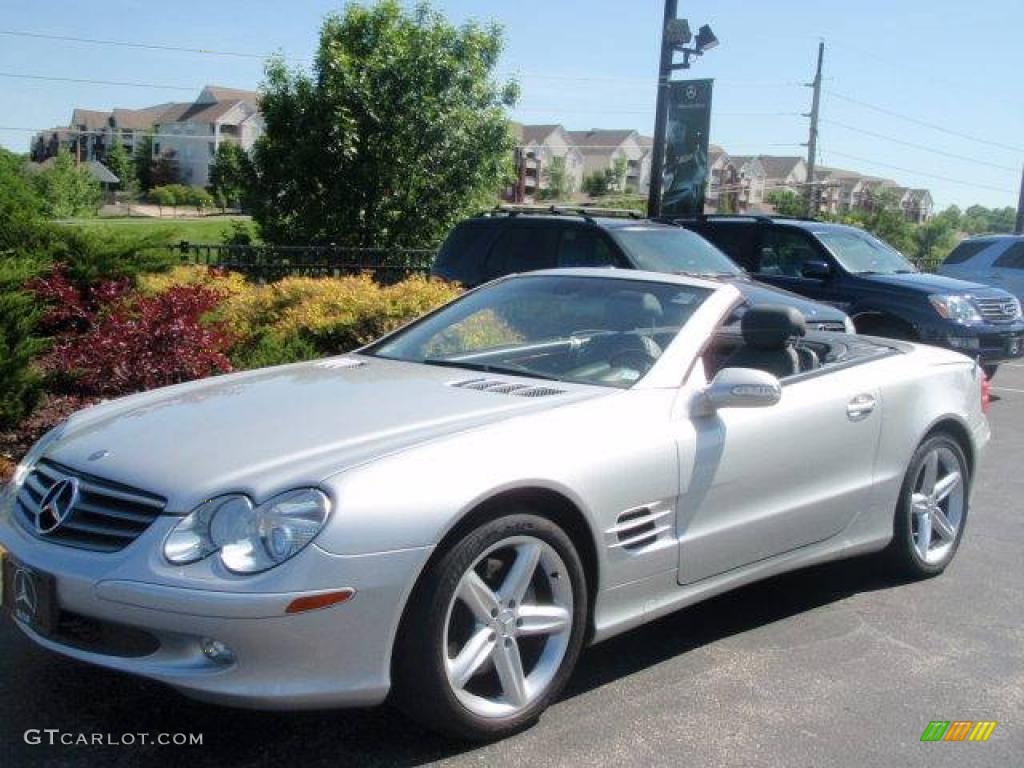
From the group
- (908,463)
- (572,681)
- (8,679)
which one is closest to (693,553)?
(572,681)

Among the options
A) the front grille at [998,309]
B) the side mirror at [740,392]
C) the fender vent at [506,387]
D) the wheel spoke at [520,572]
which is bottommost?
the wheel spoke at [520,572]

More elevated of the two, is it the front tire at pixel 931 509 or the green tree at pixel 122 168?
the green tree at pixel 122 168

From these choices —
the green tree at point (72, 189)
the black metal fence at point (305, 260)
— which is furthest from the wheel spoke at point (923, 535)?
the green tree at point (72, 189)

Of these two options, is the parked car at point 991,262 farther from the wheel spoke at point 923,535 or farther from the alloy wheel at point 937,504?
the wheel spoke at point 923,535

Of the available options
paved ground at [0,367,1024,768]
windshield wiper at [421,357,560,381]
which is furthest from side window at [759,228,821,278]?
windshield wiper at [421,357,560,381]

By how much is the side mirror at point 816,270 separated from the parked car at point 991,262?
21.2 feet

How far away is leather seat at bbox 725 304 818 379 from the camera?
16.1 ft

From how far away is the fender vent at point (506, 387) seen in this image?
4.16 metres

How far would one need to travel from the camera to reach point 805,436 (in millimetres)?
4672

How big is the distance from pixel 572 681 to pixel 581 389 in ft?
3.50

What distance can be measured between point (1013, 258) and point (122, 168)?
10151 centimetres

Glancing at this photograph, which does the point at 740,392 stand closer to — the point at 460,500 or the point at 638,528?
the point at 638,528

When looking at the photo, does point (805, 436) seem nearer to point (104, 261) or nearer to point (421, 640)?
point (421, 640)

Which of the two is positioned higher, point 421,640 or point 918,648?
point 421,640
